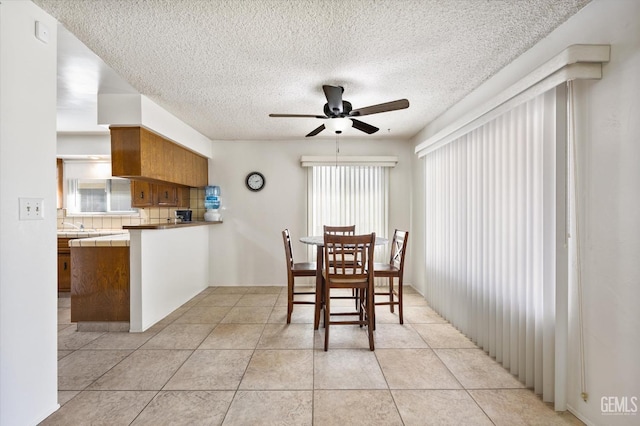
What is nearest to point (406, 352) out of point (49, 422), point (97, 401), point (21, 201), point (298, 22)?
point (97, 401)

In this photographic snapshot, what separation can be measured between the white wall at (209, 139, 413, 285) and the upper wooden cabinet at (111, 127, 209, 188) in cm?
101

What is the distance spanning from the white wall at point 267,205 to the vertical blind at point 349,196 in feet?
0.52

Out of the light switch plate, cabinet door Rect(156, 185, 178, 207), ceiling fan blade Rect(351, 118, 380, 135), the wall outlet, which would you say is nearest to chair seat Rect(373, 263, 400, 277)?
ceiling fan blade Rect(351, 118, 380, 135)

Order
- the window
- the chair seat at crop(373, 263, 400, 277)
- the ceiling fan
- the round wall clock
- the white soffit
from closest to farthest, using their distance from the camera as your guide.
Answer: the white soffit → the ceiling fan → the chair seat at crop(373, 263, 400, 277) → the round wall clock → the window

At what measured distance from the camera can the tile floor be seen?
1825mm

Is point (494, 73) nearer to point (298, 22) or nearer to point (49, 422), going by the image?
point (298, 22)

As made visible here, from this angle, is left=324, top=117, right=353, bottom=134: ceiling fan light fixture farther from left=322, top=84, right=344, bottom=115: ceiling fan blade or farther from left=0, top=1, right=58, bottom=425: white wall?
left=0, top=1, right=58, bottom=425: white wall

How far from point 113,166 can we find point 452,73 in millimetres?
3417

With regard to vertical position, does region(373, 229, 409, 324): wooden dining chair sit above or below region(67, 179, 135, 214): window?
below

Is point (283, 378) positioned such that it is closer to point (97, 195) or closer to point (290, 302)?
point (290, 302)

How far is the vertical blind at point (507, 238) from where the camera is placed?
195 cm

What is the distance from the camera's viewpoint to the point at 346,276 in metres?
2.81

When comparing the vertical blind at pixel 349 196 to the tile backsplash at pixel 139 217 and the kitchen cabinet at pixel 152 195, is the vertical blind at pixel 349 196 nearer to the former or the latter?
the tile backsplash at pixel 139 217

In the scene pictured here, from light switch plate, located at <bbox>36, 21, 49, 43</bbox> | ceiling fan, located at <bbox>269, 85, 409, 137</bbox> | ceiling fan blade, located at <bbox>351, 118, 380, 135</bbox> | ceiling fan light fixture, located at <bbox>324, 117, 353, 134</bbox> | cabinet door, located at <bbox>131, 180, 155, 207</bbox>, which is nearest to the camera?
light switch plate, located at <bbox>36, 21, 49, 43</bbox>
